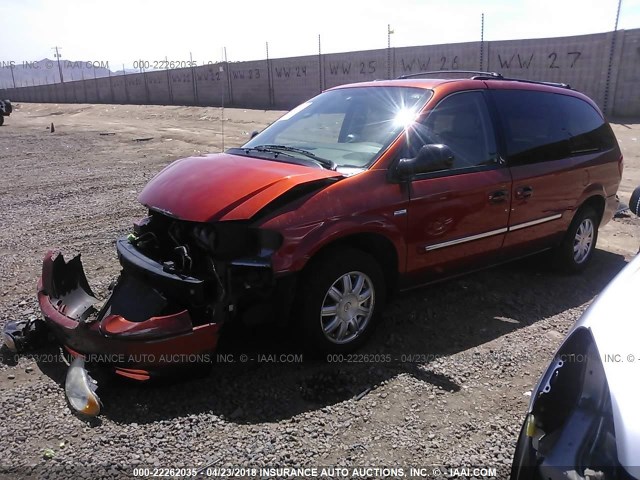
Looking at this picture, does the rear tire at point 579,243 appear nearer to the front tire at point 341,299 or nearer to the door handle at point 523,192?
the door handle at point 523,192

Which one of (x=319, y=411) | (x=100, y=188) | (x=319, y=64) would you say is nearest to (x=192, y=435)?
(x=319, y=411)

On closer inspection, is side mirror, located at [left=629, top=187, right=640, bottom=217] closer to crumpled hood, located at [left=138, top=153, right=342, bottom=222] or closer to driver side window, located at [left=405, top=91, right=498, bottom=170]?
driver side window, located at [left=405, top=91, right=498, bottom=170]

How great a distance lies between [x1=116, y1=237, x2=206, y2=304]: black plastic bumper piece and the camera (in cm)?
323

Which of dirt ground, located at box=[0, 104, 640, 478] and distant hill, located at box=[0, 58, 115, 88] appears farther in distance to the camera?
distant hill, located at box=[0, 58, 115, 88]

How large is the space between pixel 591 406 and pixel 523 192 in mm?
3036

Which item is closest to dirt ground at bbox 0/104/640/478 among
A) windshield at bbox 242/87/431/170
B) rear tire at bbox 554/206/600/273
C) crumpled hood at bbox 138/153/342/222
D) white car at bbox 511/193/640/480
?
rear tire at bbox 554/206/600/273

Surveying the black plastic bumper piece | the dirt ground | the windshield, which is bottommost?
the dirt ground

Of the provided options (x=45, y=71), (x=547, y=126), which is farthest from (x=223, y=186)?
(x=45, y=71)

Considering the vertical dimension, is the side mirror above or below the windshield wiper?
below

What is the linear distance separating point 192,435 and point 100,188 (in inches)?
292

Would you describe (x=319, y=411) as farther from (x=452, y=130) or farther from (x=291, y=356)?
(x=452, y=130)

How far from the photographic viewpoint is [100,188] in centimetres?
940

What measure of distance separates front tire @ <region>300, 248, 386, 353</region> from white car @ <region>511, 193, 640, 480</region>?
1576 millimetres

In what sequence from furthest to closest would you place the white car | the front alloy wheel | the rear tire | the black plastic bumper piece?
the rear tire
the front alloy wheel
the black plastic bumper piece
the white car
